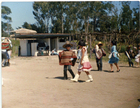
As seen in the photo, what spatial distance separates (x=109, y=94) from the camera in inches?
185

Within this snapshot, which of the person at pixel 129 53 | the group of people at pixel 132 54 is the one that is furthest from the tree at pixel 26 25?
the person at pixel 129 53

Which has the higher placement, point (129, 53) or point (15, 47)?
point (15, 47)

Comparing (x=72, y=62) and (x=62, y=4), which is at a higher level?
(x=62, y=4)

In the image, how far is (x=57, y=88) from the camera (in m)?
5.21

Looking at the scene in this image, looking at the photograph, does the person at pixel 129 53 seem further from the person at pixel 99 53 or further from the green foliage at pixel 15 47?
the green foliage at pixel 15 47

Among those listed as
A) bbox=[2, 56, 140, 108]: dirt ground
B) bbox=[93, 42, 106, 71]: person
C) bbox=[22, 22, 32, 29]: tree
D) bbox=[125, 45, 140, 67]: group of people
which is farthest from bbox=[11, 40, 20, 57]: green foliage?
bbox=[125, 45, 140, 67]: group of people

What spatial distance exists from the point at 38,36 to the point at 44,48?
389 mm

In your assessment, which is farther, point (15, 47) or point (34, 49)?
point (15, 47)

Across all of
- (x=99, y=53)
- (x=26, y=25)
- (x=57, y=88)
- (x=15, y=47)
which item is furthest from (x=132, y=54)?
(x=15, y=47)

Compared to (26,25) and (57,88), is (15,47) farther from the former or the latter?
(57,88)

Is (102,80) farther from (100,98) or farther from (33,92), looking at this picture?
(33,92)

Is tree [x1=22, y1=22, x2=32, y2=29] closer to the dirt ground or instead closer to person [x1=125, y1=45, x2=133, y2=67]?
the dirt ground

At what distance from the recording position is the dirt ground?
14.0 ft

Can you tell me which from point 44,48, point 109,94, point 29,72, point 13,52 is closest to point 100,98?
point 109,94
